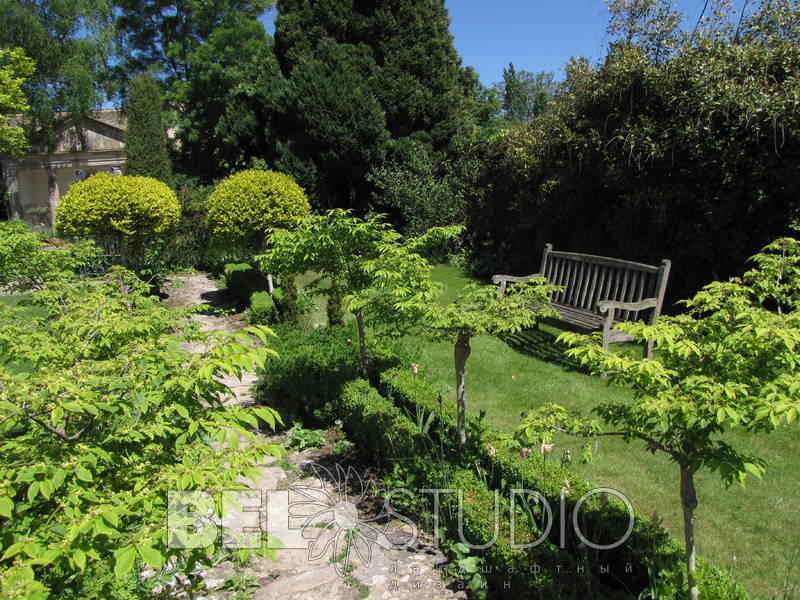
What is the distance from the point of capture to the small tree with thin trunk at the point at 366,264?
4.15 metres

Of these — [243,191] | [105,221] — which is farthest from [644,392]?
[105,221]

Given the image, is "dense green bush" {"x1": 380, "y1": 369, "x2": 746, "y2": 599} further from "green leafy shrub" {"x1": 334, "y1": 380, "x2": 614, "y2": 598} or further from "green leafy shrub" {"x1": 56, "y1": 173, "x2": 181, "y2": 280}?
"green leafy shrub" {"x1": 56, "y1": 173, "x2": 181, "y2": 280}

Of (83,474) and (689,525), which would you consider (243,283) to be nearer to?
(83,474)

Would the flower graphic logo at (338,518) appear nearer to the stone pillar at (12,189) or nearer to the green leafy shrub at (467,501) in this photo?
the green leafy shrub at (467,501)

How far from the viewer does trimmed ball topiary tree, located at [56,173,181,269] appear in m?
10.0

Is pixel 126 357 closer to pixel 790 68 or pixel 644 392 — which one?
pixel 644 392

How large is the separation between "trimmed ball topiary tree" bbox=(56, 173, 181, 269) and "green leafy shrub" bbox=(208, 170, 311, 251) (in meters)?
1.17

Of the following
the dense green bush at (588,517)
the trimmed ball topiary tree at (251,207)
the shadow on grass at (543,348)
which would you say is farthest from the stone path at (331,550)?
the trimmed ball topiary tree at (251,207)

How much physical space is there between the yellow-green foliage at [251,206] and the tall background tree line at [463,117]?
3952mm

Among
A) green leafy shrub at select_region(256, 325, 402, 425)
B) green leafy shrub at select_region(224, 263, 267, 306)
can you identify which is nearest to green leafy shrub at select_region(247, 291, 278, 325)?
green leafy shrub at select_region(224, 263, 267, 306)

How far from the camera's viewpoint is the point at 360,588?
2.97 meters

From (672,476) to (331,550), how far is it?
94.1 inches

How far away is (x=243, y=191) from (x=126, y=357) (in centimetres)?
837

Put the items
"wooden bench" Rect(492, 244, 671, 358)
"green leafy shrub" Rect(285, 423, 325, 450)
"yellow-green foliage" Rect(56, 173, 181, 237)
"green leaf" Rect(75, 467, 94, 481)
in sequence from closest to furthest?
1. "green leaf" Rect(75, 467, 94, 481)
2. "green leafy shrub" Rect(285, 423, 325, 450)
3. "wooden bench" Rect(492, 244, 671, 358)
4. "yellow-green foliage" Rect(56, 173, 181, 237)
